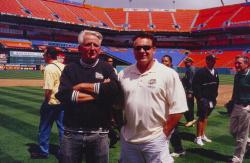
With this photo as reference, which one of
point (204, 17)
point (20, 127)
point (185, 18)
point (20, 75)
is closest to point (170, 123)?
point (20, 127)

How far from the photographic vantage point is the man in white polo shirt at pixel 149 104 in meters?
3.41

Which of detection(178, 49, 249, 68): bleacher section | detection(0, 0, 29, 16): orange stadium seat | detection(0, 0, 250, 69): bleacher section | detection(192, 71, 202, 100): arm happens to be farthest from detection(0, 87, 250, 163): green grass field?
detection(0, 0, 29, 16): orange stadium seat

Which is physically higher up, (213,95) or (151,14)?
(151,14)

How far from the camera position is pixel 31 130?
30.6 ft

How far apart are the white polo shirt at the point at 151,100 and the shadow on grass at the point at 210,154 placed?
4041mm

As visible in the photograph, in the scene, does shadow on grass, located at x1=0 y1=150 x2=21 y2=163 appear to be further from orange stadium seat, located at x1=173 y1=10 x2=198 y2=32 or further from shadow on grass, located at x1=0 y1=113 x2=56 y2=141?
orange stadium seat, located at x1=173 y1=10 x2=198 y2=32

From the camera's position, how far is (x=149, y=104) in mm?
3406

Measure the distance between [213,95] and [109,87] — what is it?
533cm

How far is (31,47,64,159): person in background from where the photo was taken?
6.36 metres

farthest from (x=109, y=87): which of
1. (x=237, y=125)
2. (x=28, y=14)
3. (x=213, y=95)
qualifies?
(x=28, y=14)

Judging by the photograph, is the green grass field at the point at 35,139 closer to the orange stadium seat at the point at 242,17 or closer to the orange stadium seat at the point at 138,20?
the orange stadium seat at the point at 242,17

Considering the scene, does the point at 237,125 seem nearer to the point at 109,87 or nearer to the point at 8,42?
the point at 109,87

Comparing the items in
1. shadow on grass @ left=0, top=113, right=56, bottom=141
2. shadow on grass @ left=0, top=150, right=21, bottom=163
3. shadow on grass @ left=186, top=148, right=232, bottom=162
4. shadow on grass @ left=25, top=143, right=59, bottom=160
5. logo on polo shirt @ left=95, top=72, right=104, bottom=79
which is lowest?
shadow on grass @ left=0, top=113, right=56, bottom=141

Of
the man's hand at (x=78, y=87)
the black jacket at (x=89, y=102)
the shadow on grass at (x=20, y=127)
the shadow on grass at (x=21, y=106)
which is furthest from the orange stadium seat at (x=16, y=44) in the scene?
the man's hand at (x=78, y=87)
